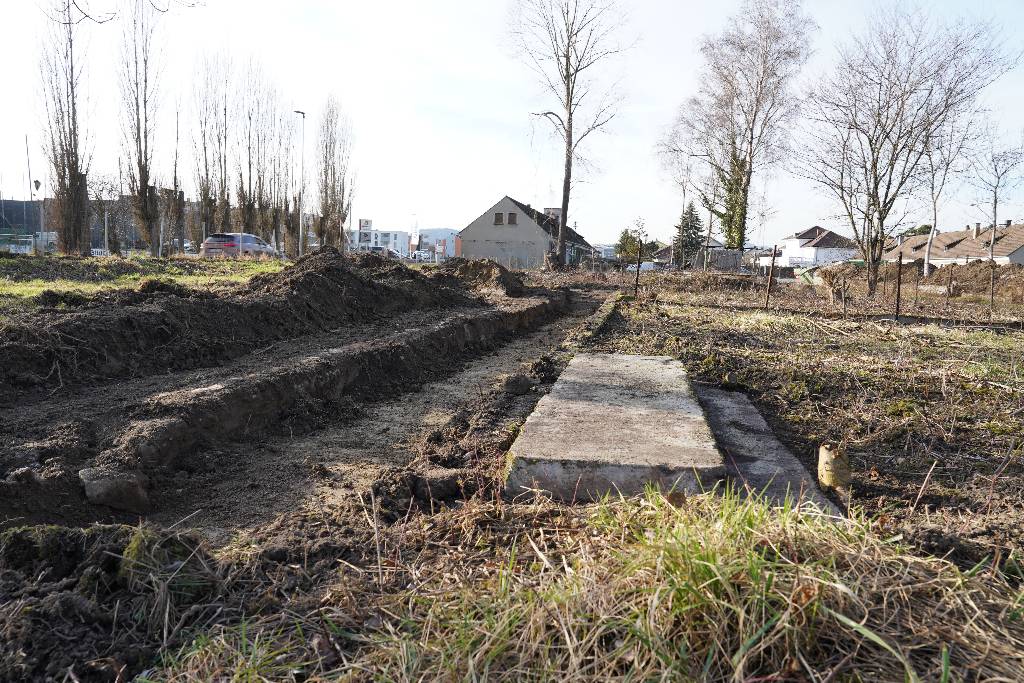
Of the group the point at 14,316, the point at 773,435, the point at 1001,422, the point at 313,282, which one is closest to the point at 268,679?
the point at 773,435

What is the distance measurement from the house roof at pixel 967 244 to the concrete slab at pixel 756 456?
4619 centimetres

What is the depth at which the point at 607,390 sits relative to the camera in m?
5.14

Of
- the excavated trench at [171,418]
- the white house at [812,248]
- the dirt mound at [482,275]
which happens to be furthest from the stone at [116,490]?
the white house at [812,248]

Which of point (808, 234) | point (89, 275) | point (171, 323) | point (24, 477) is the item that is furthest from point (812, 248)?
point (24, 477)

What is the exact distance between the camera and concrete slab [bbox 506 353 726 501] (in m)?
3.39

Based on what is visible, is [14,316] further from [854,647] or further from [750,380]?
[854,647]

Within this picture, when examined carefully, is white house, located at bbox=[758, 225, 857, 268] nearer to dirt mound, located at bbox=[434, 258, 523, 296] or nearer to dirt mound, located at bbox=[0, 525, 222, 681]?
dirt mound, located at bbox=[434, 258, 523, 296]

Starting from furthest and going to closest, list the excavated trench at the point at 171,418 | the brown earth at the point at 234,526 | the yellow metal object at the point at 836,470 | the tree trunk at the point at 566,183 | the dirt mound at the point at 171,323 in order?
the tree trunk at the point at 566,183 < the dirt mound at the point at 171,323 < the yellow metal object at the point at 836,470 < the excavated trench at the point at 171,418 < the brown earth at the point at 234,526

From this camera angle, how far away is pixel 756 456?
165 inches

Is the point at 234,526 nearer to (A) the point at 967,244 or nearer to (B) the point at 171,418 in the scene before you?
(B) the point at 171,418

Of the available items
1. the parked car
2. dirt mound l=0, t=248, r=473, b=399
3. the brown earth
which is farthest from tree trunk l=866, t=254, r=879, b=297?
the parked car

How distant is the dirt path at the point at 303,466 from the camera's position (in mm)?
3529

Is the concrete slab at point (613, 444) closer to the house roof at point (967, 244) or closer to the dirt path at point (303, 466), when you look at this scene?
the dirt path at point (303, 466)

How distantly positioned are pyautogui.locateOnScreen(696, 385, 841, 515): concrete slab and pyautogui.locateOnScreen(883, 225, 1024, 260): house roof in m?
46.2
